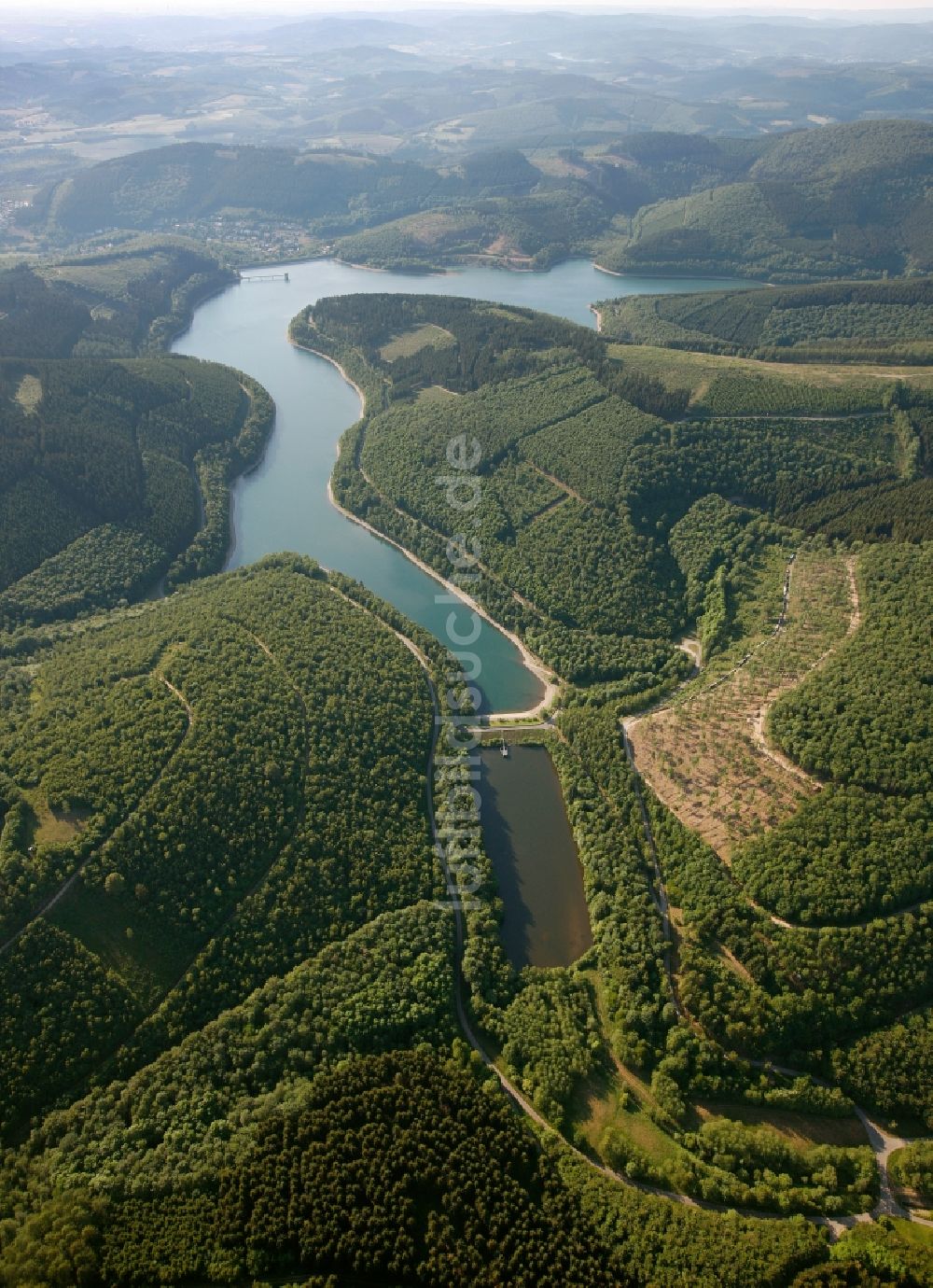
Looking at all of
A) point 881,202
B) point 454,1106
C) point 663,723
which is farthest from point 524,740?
point 881,202

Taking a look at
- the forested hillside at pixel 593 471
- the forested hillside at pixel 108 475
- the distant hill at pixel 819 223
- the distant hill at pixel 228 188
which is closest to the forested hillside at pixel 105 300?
the forested hillside at pixel 108 475

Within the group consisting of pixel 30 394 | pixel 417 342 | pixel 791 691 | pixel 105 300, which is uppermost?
pixel 105 300

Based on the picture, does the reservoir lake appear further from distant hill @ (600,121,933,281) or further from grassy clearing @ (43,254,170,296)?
grassy clearing @ (43,254,170,296)

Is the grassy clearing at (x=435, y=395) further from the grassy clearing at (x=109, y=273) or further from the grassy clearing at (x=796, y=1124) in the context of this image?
the grassy clearing at (x=796, y=1124)

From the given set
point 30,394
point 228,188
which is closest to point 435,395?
point 30,394

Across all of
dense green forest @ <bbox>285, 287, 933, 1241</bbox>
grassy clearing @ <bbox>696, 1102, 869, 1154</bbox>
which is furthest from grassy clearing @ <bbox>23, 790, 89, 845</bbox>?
grassy clearing @ <bbox>696, 1102, 869, 1154</bbox>

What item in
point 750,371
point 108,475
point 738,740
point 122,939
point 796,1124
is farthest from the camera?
point 750,371

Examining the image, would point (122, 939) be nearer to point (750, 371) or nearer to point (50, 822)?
point (50, 822)
